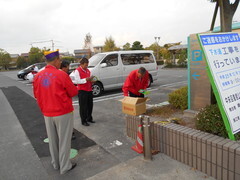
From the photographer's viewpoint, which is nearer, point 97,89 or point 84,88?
point 84,88

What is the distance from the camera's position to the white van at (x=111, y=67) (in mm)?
8720

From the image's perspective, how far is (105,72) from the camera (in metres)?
8.88

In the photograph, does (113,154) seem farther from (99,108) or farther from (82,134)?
(99,108)

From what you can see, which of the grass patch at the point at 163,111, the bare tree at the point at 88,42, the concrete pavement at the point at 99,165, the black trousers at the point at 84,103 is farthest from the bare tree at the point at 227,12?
the bare tree at the point at 88,42

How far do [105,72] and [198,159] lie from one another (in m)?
6.55

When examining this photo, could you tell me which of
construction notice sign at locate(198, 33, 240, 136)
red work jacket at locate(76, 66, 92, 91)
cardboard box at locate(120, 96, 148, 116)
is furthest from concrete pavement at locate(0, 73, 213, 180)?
→ red work jacket at locate(76, 66, 92, 91)

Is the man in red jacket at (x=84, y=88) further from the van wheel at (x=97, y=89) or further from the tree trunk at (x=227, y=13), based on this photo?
the van wheel at (x=97, y=89)

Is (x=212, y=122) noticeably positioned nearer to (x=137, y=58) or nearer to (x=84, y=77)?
(x=84, y=77)

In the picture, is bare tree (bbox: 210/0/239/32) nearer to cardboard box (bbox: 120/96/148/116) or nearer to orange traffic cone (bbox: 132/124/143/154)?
cardboard box (bbox: 120/96/148/116)

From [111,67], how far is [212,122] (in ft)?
21.5

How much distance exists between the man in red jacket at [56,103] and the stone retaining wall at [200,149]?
59.2 inches

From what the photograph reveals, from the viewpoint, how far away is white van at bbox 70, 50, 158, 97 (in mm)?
8720

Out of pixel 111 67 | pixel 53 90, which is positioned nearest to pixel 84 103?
pixel 53 90

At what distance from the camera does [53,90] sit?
2811 mm
